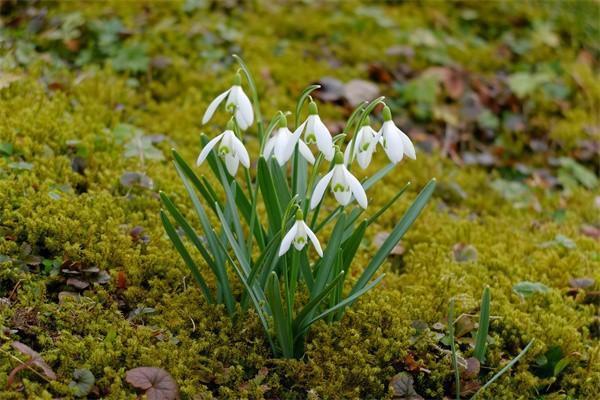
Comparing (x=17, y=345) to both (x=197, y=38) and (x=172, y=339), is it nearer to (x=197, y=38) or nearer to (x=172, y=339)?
(x=172, y=339)

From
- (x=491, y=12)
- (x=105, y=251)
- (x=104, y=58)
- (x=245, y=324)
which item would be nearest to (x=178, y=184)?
(x=105, y=251)

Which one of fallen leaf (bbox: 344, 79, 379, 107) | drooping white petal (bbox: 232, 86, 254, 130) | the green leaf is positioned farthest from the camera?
fallen leaf (bbox: 344, 79, 379, 107)

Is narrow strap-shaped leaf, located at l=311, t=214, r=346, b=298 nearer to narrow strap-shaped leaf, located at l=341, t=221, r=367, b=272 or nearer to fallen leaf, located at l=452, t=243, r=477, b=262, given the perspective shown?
narrow strap-shaped leaf, located at l=341, t=221, r=367, b=272

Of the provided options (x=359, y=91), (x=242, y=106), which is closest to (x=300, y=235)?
(x=242, y=106)

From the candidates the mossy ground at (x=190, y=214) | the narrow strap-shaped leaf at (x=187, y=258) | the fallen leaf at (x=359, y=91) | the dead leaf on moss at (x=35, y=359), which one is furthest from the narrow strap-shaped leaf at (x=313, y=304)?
the fallen leaf at (x=359, y=91)

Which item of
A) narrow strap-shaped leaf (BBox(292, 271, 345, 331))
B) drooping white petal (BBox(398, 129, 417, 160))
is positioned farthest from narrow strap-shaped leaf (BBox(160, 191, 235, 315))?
drooping white petal (BBox(398, 129, 417, 160))

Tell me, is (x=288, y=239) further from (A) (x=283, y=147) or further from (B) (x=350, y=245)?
(B) (x=350, y=245)
